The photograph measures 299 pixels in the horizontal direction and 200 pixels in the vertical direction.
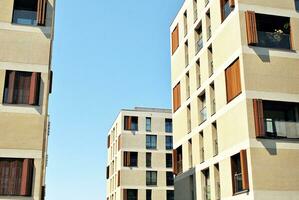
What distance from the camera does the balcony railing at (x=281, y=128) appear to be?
79.1 feet

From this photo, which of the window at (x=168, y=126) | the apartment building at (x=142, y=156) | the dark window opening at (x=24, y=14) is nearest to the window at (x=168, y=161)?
the apartment building at (x=142, y=156)

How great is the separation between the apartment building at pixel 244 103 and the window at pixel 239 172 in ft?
0.17

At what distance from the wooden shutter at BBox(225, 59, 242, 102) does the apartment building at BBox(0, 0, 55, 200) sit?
10.6 metres

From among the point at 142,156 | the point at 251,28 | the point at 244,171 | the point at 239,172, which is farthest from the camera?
the point at 142,156

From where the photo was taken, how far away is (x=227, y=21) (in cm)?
2734

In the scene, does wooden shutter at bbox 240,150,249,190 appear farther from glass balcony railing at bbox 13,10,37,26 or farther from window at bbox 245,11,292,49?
glass balcony railing at bbox 13,10,37,26

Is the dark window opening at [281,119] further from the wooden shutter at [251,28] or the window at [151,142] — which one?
the window at [151,142]

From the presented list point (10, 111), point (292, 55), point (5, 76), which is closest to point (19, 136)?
point (10, 111)

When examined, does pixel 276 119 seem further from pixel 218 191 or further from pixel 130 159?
pixel 130 159

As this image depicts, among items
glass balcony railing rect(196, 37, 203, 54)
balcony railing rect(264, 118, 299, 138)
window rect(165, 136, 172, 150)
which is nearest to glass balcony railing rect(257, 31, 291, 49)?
balcony railing rect(264, 118, 299, 138)

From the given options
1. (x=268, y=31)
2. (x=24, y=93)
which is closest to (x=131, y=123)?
(x=268, y=31)

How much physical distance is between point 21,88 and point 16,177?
4988mm

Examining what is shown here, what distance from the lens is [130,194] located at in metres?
60.2

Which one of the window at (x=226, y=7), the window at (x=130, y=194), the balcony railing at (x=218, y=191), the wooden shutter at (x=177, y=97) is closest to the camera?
the window at (x=226, y=7)
